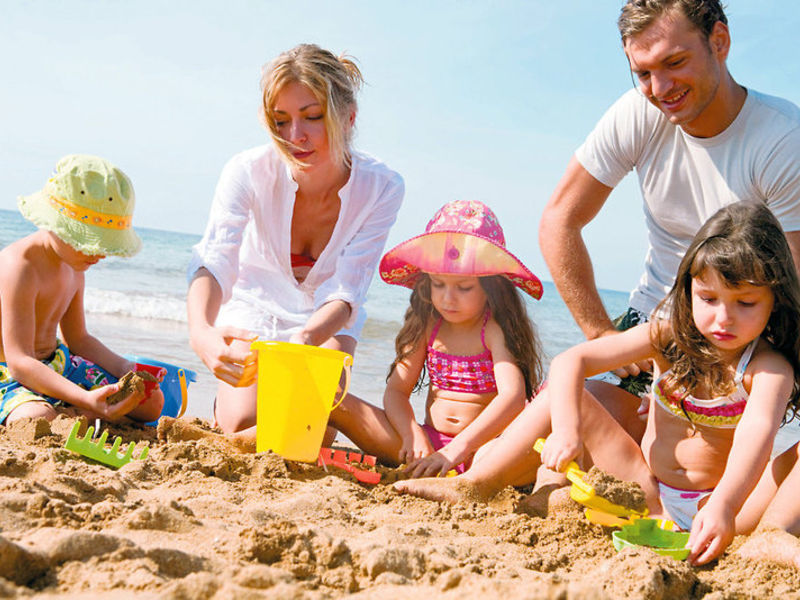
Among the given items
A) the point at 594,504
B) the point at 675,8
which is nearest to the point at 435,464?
the point at 594,504

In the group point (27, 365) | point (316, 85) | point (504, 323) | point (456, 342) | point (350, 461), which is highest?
point (316, 85)

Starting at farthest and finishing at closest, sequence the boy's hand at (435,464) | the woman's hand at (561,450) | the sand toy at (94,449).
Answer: the boy's hand at (435,464)
the sand toy at (94,449)
the woman's hand at (561,450)

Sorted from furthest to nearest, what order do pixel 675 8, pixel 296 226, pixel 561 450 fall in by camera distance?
pixel 296 226 → pixel 675 8 → pixel 561 450

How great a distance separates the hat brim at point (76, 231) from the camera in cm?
296

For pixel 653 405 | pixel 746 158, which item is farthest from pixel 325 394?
pixel 746 158

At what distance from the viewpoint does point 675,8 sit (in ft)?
8.69

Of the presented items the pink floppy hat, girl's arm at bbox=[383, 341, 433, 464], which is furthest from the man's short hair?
girl's arm at bbox=[383, 341, 433, 464]

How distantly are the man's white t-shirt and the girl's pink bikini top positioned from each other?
22.4 inches

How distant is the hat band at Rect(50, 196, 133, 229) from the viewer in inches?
118

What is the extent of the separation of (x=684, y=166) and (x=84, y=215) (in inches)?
91.8

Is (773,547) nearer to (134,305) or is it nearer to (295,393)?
(295,393)

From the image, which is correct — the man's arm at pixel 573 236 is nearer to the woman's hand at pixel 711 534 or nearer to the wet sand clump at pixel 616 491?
the wet sand clump at pixel 616 491

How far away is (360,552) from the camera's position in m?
1.53

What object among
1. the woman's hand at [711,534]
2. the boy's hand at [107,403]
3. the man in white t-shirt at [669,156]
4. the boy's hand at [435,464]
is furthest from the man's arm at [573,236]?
the boy's hand at [107,403]
